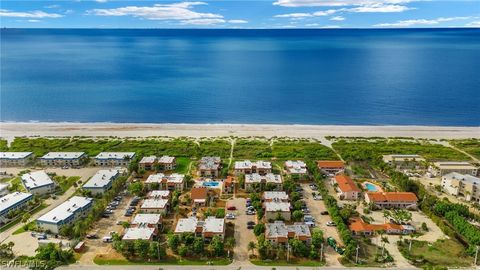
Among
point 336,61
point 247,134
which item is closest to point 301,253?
point 247,134

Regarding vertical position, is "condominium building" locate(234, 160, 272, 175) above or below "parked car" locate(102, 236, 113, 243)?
above

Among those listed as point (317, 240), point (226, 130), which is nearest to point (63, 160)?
point (226, 130)

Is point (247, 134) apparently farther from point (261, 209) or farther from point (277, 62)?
point (277, 62)

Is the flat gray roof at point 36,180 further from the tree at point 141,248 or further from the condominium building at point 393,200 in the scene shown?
the condominium building at point 393,200

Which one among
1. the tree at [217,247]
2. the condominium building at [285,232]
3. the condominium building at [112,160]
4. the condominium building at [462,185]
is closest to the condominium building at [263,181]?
the condominium building at [285,232]

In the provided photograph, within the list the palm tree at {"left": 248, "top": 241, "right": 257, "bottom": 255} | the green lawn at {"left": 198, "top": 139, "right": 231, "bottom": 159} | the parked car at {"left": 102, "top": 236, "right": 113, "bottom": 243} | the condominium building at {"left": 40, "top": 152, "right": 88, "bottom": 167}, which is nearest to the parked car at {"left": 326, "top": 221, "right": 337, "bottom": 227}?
the palm tree at {"left": 248, "top": 241, "right": 257, "bottom": 255}

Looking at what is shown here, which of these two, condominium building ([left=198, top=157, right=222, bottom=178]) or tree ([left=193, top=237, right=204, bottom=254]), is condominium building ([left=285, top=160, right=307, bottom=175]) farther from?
tree ([left=193, top=237, right=204, bottom=254])
